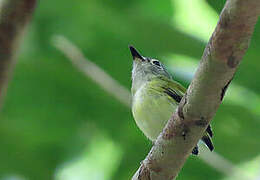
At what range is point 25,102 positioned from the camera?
4996 millimetres

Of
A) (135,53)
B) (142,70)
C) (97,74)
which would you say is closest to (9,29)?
(97,74)

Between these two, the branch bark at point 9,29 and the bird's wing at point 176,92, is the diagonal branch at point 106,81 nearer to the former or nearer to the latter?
the bird's wing at point 176,92

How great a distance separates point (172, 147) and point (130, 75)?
279 cm

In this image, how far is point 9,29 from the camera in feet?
9.72

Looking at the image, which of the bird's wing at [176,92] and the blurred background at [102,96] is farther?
the blurred background at [102,96]

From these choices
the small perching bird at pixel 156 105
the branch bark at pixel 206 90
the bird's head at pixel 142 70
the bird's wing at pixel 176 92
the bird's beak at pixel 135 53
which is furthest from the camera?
the bird's head at pixel 142 70

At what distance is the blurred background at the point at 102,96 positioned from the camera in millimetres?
4473

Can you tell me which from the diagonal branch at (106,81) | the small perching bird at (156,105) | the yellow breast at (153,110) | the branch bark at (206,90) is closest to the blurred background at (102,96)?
the diagonal branch at (106,81)

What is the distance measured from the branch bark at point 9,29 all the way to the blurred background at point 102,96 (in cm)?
147

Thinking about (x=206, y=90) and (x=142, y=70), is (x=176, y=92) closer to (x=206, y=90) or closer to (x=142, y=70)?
(x=142, y=70)

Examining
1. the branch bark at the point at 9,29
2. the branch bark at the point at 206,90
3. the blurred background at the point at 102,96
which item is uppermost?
the branch bark at the point at 206,90

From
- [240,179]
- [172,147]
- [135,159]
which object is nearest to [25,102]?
[135,159]

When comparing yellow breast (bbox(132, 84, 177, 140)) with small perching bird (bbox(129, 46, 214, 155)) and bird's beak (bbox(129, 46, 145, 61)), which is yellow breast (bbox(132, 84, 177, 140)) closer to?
small perching bird (bbox(129, 46, 214, 155))

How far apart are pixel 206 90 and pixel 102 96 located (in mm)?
2978
